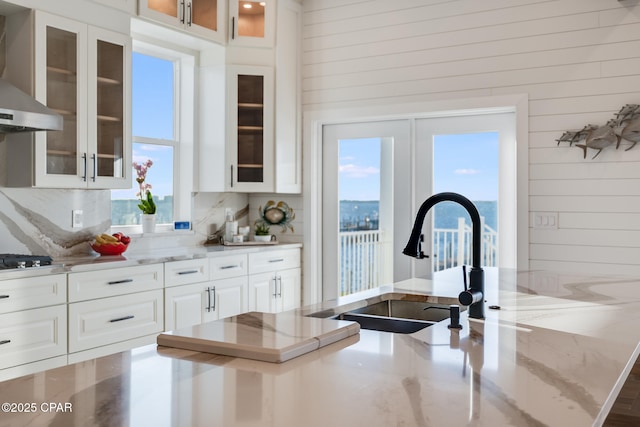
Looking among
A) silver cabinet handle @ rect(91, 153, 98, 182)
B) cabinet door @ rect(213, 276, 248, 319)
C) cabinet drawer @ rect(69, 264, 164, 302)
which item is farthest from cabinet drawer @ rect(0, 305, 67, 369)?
cabinet door @ rect(213, 276, 248, 319)

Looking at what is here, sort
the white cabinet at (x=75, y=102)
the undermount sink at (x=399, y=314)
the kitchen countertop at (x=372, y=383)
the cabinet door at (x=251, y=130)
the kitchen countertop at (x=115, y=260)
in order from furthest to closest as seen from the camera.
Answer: the cabinet door at (x=251, y=130) < the white cabinet at (x=75, y=102) < the kitchen countertop at (x=115, y=260) < the undermount sink at (x=399, y=314) < the kitchen countertop at (x=372, y=383)

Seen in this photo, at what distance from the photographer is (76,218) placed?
3.96 meters

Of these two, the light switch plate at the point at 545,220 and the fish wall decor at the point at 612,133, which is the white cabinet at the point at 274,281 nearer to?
the light switch plate at the point at 545,220

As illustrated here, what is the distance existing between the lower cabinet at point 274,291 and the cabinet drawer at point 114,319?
933 millimetres

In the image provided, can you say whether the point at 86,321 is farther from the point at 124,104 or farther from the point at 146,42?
the point at 146,42

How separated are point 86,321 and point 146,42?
7.06ft

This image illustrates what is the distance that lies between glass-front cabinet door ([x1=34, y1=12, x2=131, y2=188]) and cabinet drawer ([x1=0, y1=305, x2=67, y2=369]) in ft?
2.43

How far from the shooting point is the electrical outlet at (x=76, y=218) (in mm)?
3947

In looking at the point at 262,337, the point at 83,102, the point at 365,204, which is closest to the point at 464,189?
the point at 365,204

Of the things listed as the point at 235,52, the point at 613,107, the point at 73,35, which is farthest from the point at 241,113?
the point at 613,107

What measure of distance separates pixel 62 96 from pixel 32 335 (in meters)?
1.35

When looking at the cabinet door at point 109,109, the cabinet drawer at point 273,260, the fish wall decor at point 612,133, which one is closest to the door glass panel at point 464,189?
the fish wall decor at point 612,133

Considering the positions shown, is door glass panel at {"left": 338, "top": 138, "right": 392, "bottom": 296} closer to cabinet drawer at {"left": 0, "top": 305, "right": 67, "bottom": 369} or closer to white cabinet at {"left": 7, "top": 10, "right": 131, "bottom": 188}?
white cabinet at {"left": 7, "top": 10, "right": 131, "bottom": 188}

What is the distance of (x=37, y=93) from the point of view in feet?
11.1
